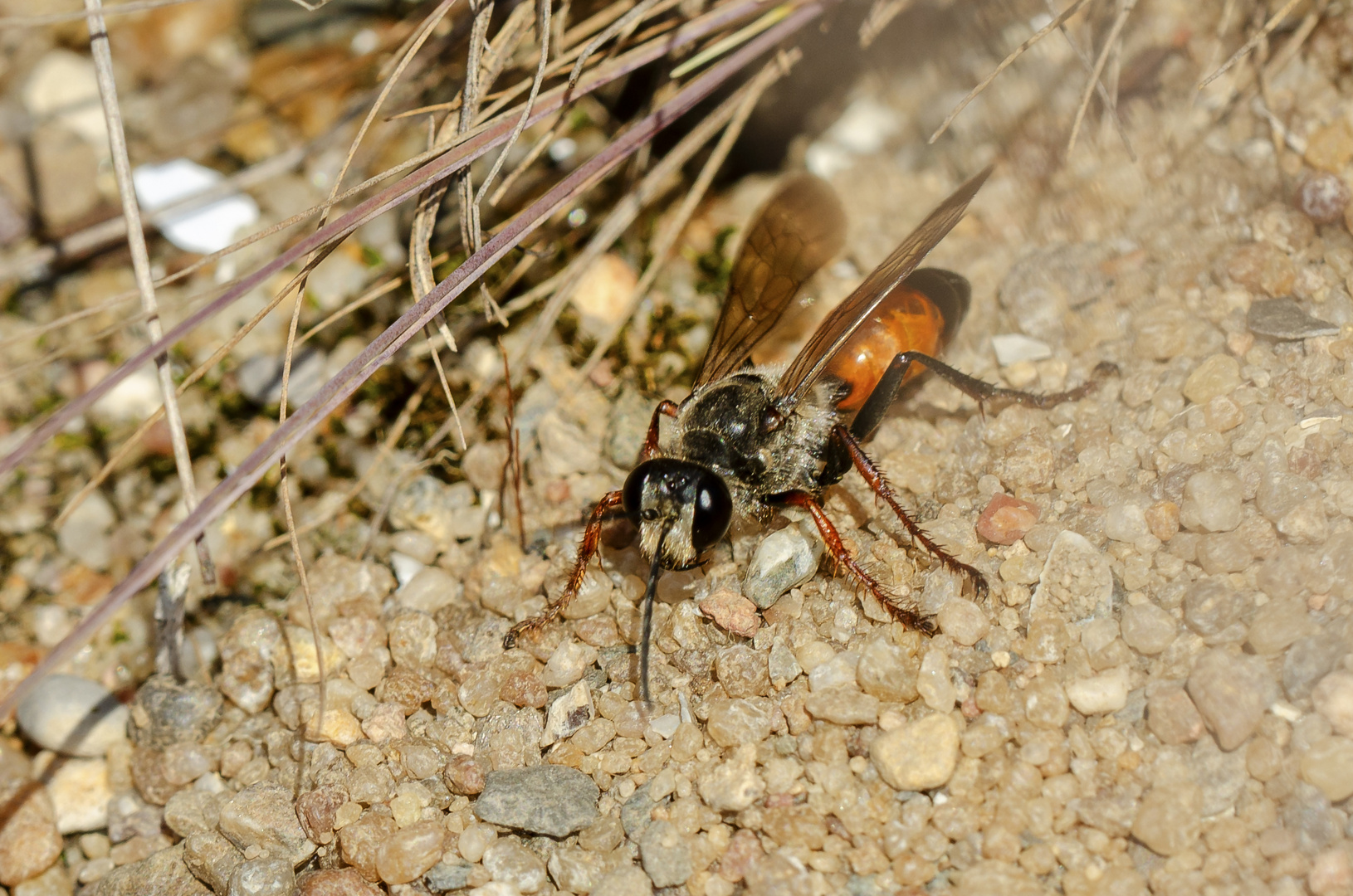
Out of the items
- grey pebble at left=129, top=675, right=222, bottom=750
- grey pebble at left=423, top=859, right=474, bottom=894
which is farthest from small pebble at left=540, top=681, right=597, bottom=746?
grey pebble at left=129, top=675, right=222, bottom=750

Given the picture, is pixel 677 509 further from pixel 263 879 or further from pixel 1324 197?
pixel 1324 197

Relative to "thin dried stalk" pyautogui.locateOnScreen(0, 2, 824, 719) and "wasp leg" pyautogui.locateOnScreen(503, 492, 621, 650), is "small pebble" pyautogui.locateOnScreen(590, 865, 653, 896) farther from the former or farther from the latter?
Answer: "thin dried stalk" pyautogui.locateOnScreen(0, 2, 824, 719)

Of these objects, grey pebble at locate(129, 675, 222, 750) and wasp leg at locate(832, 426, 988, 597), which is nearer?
wasp leg at locate(832, 426, 988, 597)

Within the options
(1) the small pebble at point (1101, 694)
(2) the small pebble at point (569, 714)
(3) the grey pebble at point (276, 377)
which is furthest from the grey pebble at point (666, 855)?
(3) the grey pebble at point (276, 377)

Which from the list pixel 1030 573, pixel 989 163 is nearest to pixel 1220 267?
pixel 989 163

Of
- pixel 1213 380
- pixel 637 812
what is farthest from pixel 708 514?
pixel 1213 380

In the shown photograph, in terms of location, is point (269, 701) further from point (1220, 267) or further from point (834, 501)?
point (1220, 267)

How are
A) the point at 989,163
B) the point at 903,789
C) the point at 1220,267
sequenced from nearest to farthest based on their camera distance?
→ the point at 903,789
the point at 1220,267
the point at 989,163
